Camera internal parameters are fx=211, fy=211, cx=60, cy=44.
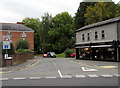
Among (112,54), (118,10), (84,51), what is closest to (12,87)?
(112,54)

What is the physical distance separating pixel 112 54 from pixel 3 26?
49.5m

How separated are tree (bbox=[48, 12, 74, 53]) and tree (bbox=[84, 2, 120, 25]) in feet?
73.0

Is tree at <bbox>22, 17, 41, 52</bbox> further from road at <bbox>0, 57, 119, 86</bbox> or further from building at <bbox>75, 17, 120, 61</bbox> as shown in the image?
road at <bbox>0, 57, 119, 86</bbox>

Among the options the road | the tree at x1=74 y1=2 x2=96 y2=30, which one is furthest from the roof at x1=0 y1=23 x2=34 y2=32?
the road

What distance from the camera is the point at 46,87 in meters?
9.72

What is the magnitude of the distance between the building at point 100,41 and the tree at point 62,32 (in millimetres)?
37573

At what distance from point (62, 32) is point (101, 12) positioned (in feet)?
95.3

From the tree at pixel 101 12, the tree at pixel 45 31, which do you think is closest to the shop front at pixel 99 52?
the tree at pixel 101 12

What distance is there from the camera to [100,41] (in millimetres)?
35406

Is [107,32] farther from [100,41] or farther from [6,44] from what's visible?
[6,44]

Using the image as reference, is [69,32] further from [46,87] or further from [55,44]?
[46,87]

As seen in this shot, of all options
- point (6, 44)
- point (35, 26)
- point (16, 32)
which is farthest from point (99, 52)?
point (35, 26)

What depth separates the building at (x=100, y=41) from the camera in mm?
31266

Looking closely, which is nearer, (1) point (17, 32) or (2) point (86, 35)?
(2) point (86, 35)
